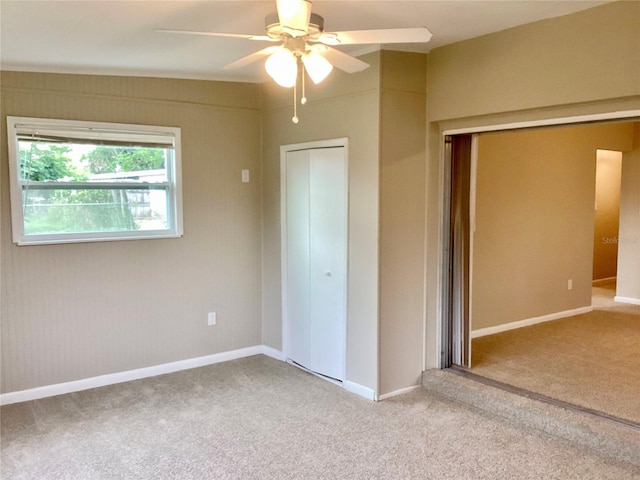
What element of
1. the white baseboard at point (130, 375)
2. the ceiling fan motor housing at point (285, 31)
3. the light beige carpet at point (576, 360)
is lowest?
the white baseboard at point (130, 375)

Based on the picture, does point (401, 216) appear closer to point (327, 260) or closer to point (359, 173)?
point (359, 173)

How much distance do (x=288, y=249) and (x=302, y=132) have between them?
1.03 metres

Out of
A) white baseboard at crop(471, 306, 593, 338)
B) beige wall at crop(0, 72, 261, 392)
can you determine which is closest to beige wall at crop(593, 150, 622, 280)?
white baseboard at crop(471, 306, 593, 338)

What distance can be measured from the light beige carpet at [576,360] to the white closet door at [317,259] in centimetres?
116

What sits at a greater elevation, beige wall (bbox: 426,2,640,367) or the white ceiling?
the white ceiling

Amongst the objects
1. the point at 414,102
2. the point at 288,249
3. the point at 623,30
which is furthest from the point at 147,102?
the point at 623,30

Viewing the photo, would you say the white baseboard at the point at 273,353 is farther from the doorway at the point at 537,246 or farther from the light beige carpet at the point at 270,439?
the doorway at the point at 537,246

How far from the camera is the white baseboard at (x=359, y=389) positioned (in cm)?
368

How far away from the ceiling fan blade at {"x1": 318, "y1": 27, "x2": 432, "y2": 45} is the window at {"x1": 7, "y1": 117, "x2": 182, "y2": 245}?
7.59 feet

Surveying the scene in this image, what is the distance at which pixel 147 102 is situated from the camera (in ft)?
13.2

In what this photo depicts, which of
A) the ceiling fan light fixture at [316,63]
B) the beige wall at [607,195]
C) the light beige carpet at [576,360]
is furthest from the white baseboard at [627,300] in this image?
the ceiling fan light fixture at [316,63]

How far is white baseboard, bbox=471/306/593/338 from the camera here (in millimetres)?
4914

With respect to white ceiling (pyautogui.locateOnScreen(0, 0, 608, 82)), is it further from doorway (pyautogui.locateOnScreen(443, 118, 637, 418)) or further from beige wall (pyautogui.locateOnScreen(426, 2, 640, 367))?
doorway (pyautogui.locateOnScreen(443, 118, 637, 418))

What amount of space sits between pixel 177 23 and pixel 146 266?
2.07 m
